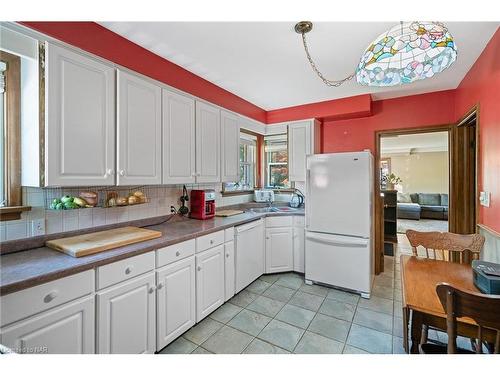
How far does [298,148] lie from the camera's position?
3.30 m

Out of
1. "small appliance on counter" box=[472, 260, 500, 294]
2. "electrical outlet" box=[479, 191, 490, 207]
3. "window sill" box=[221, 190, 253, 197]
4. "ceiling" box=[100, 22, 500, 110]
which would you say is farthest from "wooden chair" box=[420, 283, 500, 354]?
"window sill" box=[221, 190, 253, 197]

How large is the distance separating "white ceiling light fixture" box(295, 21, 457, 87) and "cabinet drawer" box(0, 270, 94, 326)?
6.24ft

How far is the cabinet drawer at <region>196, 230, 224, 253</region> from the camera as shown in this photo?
189 centimetres

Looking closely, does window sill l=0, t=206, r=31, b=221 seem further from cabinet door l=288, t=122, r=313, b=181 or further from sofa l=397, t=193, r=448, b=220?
sofa l=397, t=193, r=448, b=220

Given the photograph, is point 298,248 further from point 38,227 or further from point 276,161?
point 38,227

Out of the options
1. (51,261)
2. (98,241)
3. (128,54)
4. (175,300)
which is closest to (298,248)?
(175,300)

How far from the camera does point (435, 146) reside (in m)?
7.52

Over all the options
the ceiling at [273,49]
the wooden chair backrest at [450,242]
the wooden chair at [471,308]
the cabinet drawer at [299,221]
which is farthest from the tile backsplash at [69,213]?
the wooden chair backrest at [450,242]

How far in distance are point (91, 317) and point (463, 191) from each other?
3686mm

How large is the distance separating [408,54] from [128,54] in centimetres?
195

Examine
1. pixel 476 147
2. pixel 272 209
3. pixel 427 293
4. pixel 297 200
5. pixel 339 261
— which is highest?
pixel 476 147

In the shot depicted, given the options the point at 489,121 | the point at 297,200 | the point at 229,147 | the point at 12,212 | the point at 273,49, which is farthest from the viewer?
the point at 297,200

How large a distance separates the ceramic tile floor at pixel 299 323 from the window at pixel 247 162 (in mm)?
1467

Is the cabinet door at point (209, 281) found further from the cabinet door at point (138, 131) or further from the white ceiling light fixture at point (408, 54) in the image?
the white ceiling light fixture at point (408, 54)
